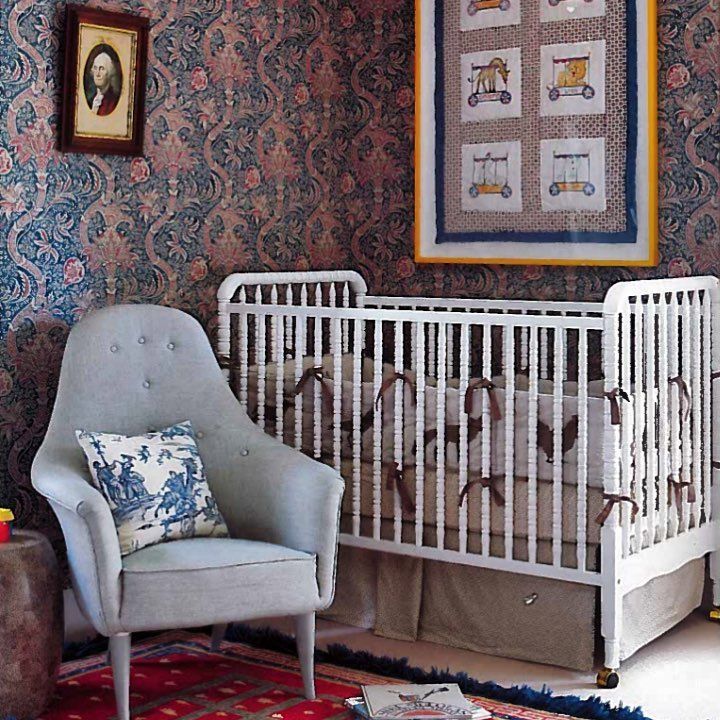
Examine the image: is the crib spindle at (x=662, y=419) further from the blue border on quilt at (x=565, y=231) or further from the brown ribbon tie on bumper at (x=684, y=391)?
the blue border on quilt at (x=565, y=231)

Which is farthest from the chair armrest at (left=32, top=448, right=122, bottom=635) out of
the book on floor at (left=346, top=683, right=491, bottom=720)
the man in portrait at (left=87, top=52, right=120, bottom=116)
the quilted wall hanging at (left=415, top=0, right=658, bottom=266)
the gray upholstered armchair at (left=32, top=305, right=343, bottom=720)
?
the quilted wall hanging at (left=415, top=0, right=658, bottom=266)

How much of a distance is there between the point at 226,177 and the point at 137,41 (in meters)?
0.55

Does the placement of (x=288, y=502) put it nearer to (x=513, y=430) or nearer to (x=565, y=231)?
(x=513, y=430)

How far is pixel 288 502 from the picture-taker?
10.2 feet

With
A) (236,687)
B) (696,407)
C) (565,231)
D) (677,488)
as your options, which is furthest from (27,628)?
(565,231)

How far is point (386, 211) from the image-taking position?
14.4ft

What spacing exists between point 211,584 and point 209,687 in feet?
1.31

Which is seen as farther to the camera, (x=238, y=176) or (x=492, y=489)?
(x=238, y=176)

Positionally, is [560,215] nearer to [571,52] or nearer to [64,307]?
[571,52]

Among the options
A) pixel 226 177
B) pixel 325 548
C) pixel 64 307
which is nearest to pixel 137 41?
pixel 226 177

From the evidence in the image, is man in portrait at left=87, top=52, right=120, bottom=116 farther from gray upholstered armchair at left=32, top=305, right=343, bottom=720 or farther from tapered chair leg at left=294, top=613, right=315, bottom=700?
tapered chair leg at left=294, top=613, right=315, bottom=700

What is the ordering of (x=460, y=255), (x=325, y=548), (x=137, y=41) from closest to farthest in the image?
(x=325, y=548) < (x=137, y=41) < (x=460, y=255)

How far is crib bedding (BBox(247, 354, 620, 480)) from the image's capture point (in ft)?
10.3

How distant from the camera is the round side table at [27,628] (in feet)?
9.27
